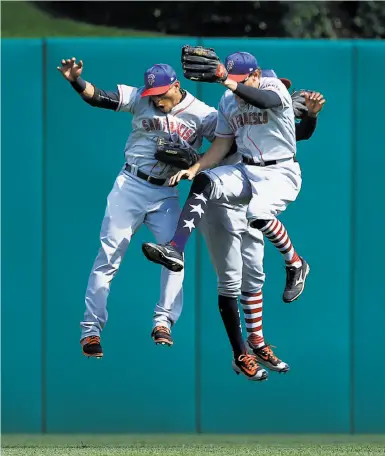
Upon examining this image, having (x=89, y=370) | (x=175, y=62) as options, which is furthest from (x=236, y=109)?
(x=89, y=370)

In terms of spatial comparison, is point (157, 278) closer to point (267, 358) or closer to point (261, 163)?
point (267, 358)

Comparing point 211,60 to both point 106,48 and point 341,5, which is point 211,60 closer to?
point 106,48

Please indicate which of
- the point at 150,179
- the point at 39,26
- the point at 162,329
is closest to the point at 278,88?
the point at 150,179

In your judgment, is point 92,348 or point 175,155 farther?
point 92,348

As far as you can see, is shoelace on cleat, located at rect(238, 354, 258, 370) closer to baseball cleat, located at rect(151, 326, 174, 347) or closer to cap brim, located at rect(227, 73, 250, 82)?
baseball cleat, located at rect(151, 326, 174, 347)

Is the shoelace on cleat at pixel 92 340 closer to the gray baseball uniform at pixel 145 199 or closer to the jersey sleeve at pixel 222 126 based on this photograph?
the gray baseball uniform at pixel 145 199

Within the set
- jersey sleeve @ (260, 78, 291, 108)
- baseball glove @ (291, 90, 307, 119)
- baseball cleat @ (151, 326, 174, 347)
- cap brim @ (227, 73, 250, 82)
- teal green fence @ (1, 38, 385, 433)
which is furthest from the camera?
teal green fence @ (1, 38, 385, 433)

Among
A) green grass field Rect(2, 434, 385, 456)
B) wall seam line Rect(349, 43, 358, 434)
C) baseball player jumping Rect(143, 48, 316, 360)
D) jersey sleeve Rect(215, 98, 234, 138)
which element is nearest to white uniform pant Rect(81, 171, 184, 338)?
baseball player jumping Rect(143, 48, 316, 360)
